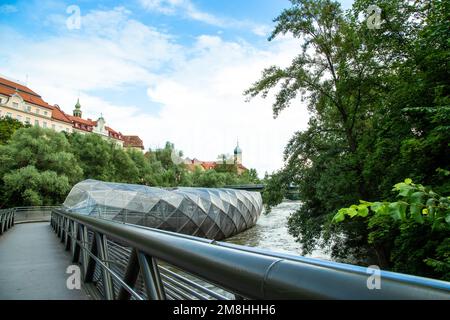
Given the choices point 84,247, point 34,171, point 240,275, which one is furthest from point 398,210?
point 34,171

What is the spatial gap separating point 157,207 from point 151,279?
21.3 metres

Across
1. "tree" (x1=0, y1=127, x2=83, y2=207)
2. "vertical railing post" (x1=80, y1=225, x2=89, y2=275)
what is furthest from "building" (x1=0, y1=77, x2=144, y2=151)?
"vertical railing post" (x1=80, y1=225, x2=89, y2=275)

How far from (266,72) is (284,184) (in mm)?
4830

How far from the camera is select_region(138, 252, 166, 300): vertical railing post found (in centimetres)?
157

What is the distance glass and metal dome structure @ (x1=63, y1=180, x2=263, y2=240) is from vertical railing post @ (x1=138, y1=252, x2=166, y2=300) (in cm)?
1679

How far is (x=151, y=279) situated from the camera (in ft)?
5.29

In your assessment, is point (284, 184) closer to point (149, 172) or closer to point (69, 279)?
point (69, 279)

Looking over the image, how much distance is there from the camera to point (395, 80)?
32.5 ft

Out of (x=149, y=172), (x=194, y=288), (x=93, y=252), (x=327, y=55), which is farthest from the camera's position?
(x=149, y=172)

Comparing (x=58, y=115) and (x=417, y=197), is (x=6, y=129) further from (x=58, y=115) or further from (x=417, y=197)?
(x=417, y=197)

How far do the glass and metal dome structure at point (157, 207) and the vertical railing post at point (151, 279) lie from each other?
55.1ft

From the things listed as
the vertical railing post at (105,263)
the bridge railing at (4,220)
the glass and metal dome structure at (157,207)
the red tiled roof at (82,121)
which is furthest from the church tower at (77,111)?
the vertical railing post at (105,263)

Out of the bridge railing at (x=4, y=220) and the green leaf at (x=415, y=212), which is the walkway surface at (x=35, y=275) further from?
the bridge railing at (x=4, y=220)

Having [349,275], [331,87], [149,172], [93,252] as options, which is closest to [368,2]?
[331,87]
